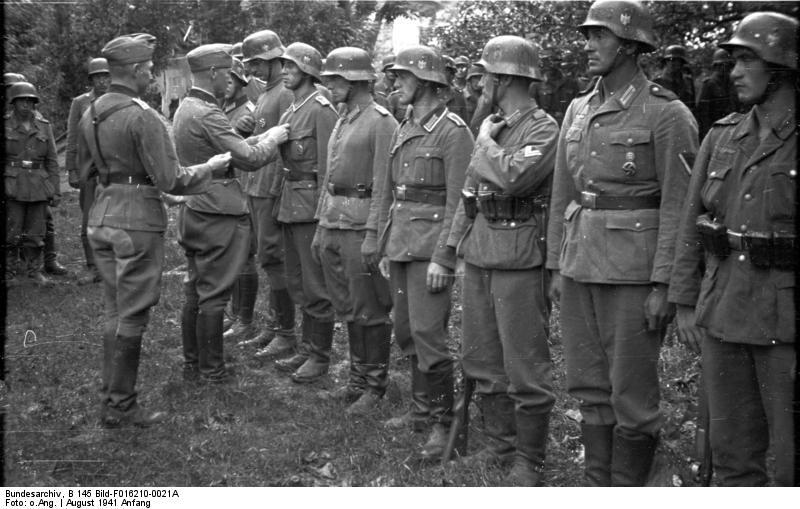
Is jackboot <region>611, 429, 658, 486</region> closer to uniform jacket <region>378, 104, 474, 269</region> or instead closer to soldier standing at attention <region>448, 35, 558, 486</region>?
soldier standing at attention <region>448, 35, 558, 486</region>

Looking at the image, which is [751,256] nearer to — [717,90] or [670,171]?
[670,171]

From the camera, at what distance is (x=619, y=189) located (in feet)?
13.4

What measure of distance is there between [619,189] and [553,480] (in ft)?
5.56

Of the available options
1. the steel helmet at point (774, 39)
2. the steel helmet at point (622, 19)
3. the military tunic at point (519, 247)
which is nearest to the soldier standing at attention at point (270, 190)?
the military tunic at point (519, 247)

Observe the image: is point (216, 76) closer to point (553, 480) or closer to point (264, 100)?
point (264, 100)

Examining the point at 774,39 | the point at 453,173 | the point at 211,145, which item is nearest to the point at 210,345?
the point at 211,145

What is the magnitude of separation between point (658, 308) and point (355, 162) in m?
2.82

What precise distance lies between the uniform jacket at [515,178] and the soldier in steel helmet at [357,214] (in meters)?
1.41

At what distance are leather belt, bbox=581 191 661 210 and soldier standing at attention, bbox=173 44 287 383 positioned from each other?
300cm

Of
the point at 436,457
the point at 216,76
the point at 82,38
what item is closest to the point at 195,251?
the point at 216,76

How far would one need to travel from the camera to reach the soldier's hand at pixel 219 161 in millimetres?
6105

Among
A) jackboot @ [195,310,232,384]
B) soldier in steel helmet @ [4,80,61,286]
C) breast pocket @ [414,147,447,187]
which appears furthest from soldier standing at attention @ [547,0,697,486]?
soldier in steel helmet @ [4,80,61,286]

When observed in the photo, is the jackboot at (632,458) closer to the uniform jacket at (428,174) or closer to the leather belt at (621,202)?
the leather belt at (621,202)

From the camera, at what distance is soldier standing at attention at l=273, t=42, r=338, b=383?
6773 mm
